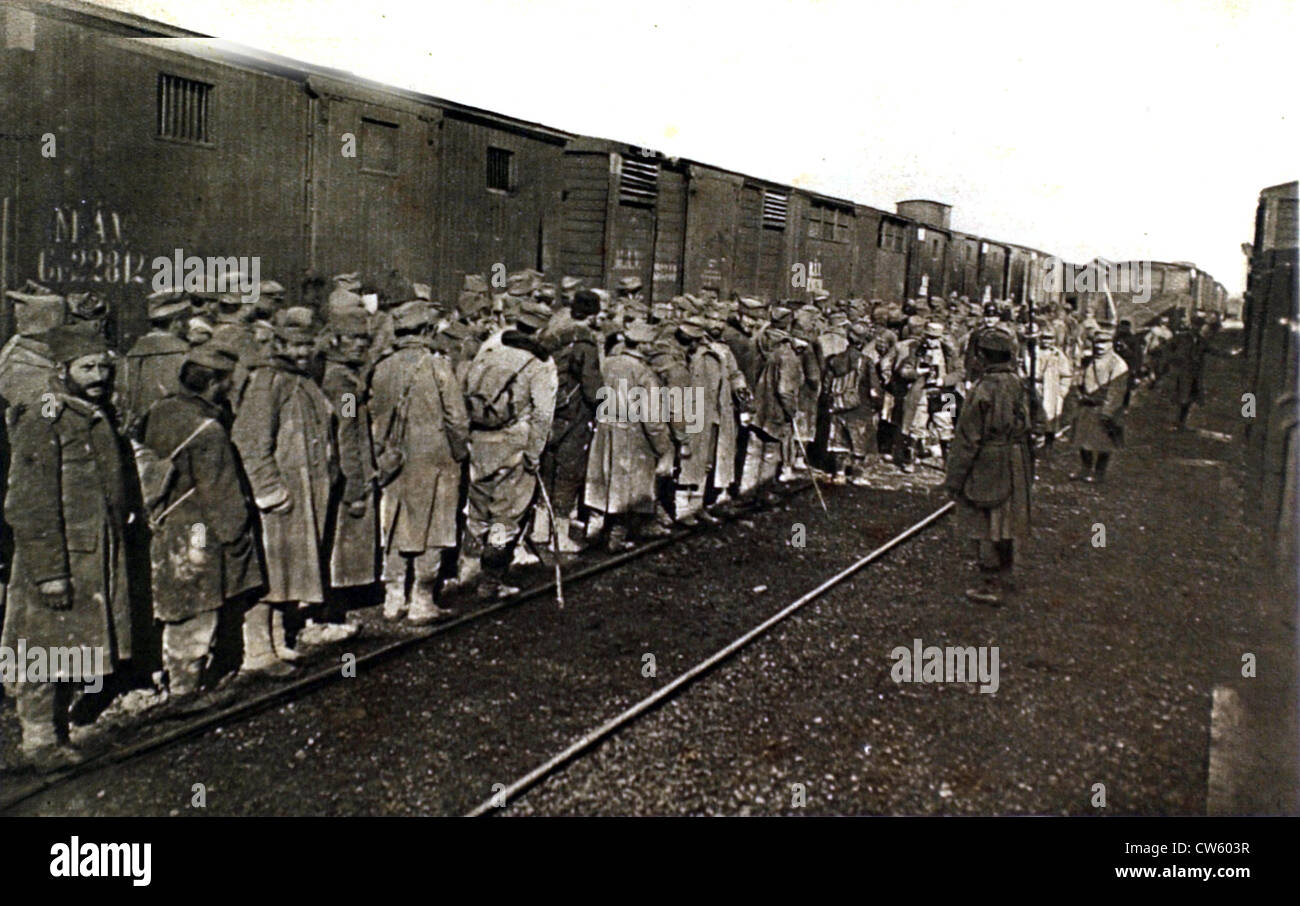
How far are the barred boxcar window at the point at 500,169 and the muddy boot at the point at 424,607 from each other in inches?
240

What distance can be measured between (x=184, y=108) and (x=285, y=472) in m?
4.11

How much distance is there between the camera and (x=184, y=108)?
7727mm

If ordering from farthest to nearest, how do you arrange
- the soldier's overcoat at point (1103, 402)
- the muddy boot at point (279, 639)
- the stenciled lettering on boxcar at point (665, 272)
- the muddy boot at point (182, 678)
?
the stenciled lettering on boxcar at point (665, 272) → the soldier's overcoat at point (1103, 402) → the muddy boot at point (279, 639) → the muddy boot at point (182, 678)

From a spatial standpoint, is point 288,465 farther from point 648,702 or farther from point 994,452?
point 994,452

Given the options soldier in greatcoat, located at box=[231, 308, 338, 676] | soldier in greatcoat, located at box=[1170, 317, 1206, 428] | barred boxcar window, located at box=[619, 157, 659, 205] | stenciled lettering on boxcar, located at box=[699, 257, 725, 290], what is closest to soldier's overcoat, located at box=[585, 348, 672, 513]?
soldier in greatcoat, located at box=[231, 308, 338, 676]

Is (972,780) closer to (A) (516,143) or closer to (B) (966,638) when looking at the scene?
(B) (966,638)

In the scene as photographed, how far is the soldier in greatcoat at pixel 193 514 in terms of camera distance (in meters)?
4.68

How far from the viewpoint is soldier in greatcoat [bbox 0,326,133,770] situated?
4.12 metres

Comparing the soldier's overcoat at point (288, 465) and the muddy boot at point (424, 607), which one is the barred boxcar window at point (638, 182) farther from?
the soldier's overcoat at point (288, 465)

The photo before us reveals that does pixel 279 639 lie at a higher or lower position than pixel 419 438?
lower

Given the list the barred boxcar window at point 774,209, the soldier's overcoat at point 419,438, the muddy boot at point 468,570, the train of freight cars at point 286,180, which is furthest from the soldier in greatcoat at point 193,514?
the barred boxcar window at point 774,209

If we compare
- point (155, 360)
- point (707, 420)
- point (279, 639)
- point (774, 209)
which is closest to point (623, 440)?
point (707, 420)

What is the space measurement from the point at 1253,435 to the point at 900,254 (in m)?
15.6
